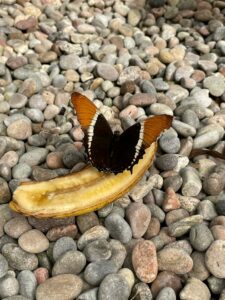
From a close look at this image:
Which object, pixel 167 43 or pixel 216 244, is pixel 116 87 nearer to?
pixel 167 43

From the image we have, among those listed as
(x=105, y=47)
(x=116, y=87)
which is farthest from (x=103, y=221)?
(x=105, y=47)

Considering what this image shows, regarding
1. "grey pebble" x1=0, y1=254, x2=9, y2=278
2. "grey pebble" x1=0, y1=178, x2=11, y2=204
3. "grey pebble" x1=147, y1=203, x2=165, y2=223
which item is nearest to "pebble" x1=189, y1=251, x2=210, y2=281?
"grey pebble" x1=147, y1=203, x2=165, y2=223

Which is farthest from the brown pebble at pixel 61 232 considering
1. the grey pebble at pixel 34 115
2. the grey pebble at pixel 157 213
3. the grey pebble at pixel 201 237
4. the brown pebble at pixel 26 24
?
the brown pebble at pixel 26 24

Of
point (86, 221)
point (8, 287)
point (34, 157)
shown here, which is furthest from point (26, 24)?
point (8, 287)

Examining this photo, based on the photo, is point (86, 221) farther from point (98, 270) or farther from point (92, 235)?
point (98, 270)

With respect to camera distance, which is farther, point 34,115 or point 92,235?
point 34,115

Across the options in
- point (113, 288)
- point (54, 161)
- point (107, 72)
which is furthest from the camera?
point (107, 72)
